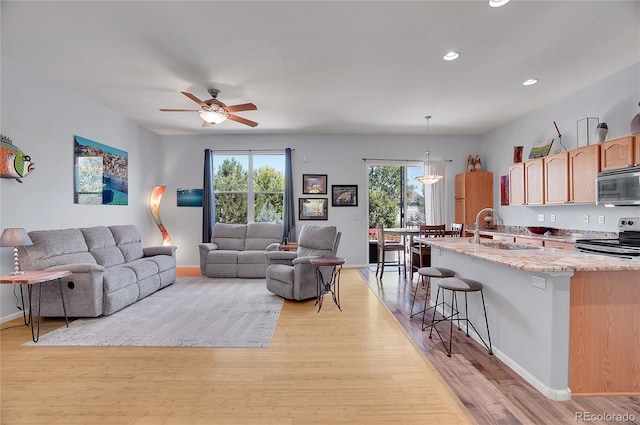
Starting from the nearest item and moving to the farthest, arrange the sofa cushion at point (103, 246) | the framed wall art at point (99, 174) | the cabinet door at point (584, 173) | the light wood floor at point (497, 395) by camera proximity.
A: the light wood floor at point (497, 395) → the cabinet door at point (584, 173) → the sofa cushion at point (103, 246) → the framed wall art at point (99, 174)

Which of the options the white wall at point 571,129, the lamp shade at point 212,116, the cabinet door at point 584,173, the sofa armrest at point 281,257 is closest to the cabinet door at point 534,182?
the white wall at point 571,129

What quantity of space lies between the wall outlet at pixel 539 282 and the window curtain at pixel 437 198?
179 inches

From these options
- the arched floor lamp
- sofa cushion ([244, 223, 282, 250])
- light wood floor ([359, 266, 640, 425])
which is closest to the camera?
light wood floor ([359, 266, 640, 425])

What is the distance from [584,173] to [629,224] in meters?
0.76

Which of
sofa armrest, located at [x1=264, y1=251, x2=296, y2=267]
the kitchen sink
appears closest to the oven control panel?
the kitchen sink

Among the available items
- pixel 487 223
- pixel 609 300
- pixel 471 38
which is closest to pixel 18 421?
pixel 609 300

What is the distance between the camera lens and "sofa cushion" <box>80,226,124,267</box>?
3896mm

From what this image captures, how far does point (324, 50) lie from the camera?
3.01 meters

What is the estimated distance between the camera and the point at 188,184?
6.35m

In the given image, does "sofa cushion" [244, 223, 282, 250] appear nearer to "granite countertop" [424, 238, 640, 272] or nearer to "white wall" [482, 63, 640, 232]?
"granite countertop" [424, 238, 640, 272]

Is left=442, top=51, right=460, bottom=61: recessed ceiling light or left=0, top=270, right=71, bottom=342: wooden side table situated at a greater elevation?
left=442, top=51, right=460, bottom=61: recessed ceiling light

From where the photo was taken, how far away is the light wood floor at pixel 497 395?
5.67ft

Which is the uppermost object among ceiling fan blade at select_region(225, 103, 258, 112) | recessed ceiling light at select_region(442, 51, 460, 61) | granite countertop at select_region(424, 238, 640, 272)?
recessed ceiling light at select_region(442, 51, 460, 61)

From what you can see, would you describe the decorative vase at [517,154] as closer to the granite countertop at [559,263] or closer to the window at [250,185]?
the granite countertop at [559,263]
